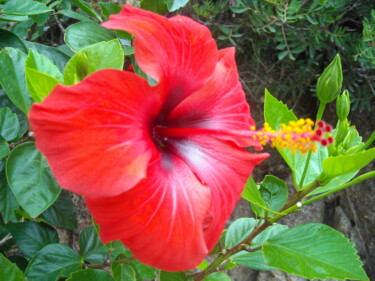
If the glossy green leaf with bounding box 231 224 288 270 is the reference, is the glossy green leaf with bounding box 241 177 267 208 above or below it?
above

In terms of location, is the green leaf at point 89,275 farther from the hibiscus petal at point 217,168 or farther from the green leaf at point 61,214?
the hibiscus petal at point 217,168

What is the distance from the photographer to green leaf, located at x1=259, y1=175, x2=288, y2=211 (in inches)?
48.8

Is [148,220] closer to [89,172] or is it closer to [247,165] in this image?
[89,172]

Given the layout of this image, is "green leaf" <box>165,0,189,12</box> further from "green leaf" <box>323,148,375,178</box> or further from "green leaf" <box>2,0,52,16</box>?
"green leaf" <box>323,148,375,178</box>

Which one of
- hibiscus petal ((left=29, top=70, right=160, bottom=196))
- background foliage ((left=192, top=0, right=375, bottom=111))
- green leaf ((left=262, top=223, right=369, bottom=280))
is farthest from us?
background foliage ((left=192, top=0, right=375, bottom=111))

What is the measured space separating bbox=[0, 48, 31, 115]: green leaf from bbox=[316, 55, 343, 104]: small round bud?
672mm

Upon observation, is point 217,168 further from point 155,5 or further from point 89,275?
point 155,5

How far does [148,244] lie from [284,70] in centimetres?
177

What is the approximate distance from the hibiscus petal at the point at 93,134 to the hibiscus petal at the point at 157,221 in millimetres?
51

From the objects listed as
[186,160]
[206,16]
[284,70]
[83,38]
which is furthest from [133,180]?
[284,70]

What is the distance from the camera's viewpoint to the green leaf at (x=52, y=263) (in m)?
1.14

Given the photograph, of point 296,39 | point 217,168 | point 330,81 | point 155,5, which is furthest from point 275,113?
point 296,39

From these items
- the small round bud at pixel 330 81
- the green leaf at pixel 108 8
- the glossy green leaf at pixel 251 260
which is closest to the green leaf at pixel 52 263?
the glossy green leaf at pixel 251 260

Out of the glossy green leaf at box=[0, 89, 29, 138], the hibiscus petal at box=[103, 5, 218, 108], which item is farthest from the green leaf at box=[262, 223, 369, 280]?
the glossy green leaf at box=[0, 89, 29, 138]
